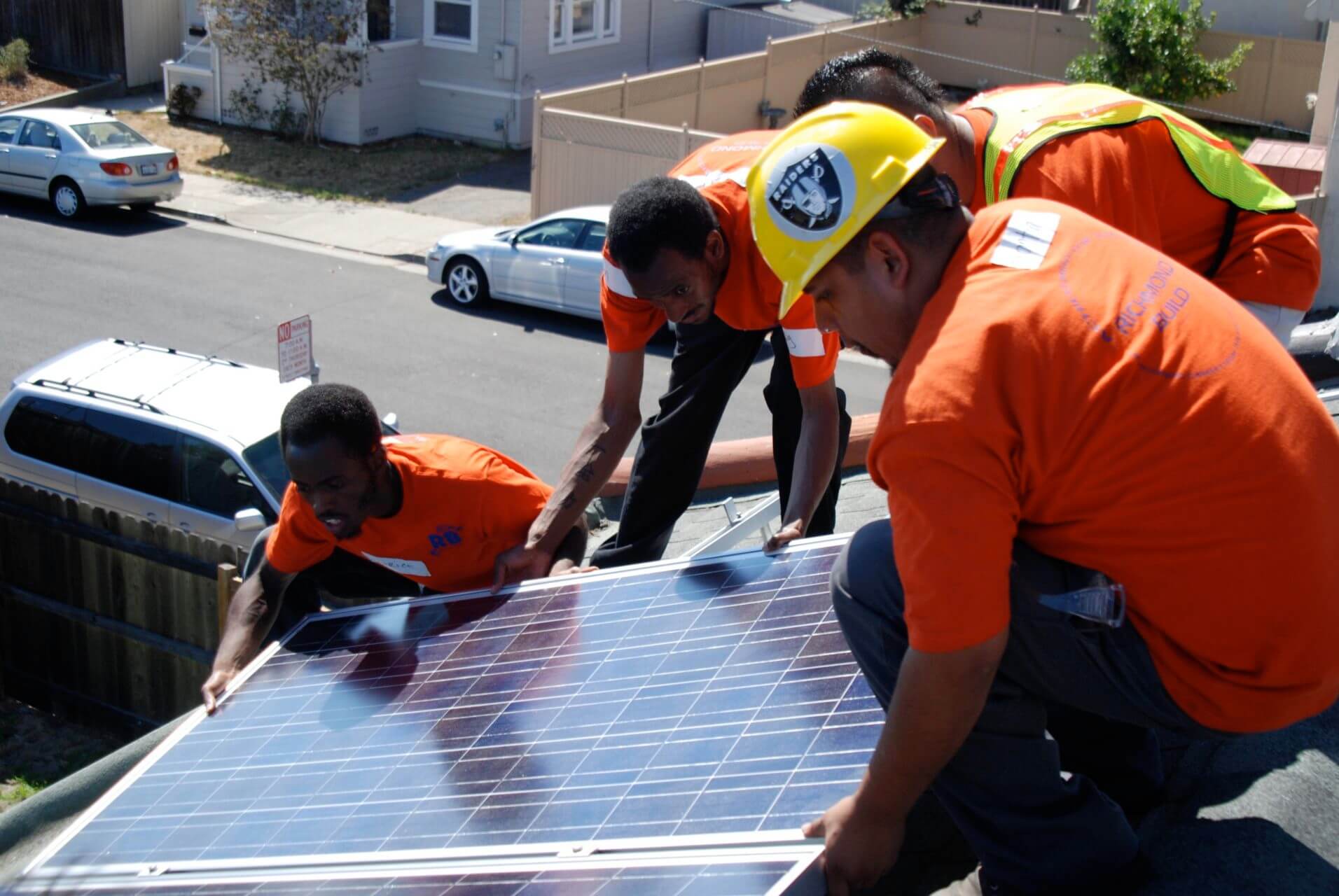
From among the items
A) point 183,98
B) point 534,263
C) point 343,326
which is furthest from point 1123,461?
point 183,98

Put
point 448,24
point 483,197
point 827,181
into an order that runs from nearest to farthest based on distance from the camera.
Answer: point 827,181
point 483,197
point 448,24

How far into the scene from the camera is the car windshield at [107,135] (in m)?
20.4

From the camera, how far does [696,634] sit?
139 inches

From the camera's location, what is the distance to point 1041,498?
2312 millimetres

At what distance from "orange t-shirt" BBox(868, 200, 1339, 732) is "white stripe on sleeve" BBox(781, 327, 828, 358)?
2094 millimetres

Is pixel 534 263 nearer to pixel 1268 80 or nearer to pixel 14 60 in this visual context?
pixel 14 60

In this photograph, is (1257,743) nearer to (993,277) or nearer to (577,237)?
(993,277)

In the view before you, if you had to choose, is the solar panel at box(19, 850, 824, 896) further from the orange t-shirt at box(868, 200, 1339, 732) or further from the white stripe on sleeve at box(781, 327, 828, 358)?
the white stripe on sleeve at box(781, 327, 828, 358)

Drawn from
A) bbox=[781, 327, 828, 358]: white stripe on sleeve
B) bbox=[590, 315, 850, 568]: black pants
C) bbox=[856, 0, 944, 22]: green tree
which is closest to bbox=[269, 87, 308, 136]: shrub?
bbox=[856, 0, 944, 22]: green tree

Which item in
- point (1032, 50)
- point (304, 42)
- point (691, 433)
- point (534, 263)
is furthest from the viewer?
point (1032, 50)

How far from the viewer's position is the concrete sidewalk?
19.9 meters

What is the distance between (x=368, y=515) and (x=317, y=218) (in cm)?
1729

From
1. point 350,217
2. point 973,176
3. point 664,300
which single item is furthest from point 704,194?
point 350,217

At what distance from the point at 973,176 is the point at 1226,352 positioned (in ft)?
5.41
